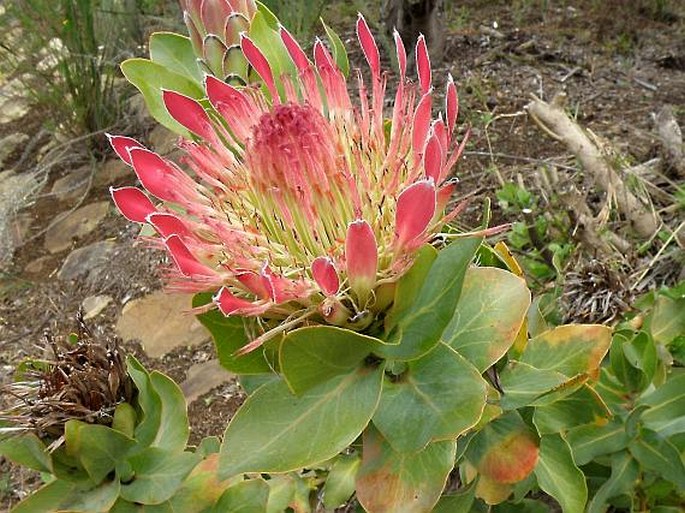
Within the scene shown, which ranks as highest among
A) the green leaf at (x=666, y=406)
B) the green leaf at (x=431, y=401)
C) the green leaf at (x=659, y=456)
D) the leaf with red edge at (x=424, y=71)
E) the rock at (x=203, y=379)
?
the leaf with red edge at (x=424, y=71)

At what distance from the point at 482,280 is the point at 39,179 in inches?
148

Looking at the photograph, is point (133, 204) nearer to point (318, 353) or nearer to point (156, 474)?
point (318, 353)

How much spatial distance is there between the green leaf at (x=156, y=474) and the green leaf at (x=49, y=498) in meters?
0.09

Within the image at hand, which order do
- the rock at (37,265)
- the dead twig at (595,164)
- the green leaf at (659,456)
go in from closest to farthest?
the green leaf at (659,456)
the dead twig at (595,164)
the rock at (37,265)

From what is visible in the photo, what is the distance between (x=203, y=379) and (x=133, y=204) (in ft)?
6.18

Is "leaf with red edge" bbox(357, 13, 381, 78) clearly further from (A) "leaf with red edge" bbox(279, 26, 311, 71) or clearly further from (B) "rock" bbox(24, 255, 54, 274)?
(B) "rock" bbox(24, 255, 54, 274)

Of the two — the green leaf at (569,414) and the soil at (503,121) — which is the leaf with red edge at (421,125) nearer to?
the green leaf at (569,414)

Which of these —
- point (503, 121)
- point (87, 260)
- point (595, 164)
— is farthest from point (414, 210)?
point (87, 260)

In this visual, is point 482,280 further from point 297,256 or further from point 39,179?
point 39,179

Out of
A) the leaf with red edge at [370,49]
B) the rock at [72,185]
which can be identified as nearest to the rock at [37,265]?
the rock at [72,185]

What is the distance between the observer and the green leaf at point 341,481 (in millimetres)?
1431

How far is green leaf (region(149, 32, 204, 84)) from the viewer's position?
1.15 metres

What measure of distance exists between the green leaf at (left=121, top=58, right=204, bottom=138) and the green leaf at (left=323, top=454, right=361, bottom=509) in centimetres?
72

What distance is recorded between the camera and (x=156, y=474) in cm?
118
